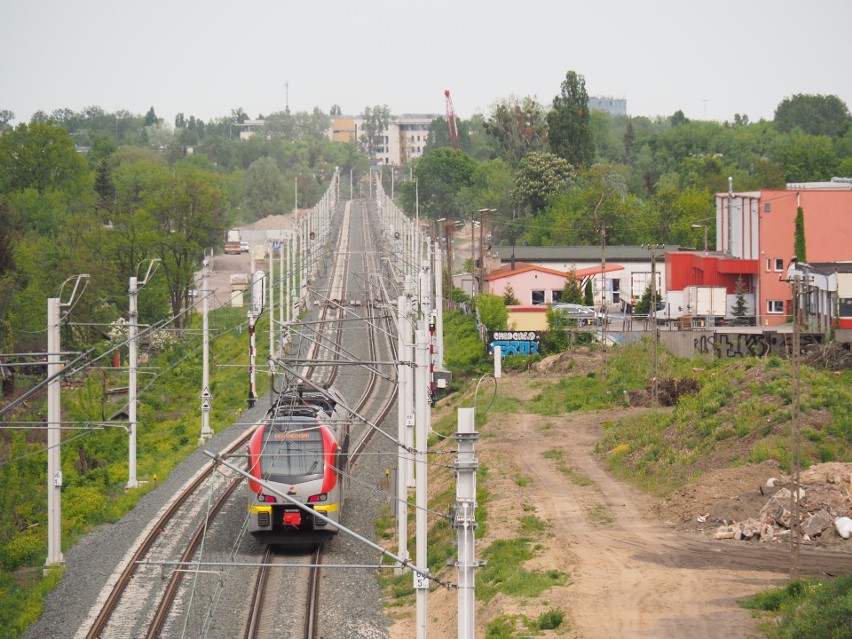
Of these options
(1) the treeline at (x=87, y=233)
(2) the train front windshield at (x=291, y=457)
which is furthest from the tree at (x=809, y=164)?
(2) the train front windshield at (x=291, y=457)

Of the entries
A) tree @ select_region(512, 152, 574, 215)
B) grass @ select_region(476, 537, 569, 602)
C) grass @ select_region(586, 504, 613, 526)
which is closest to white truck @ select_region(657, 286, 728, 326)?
grass @ select_region(586, 504, 613, 526)

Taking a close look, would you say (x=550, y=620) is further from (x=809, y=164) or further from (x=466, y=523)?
(x=809, y=164)

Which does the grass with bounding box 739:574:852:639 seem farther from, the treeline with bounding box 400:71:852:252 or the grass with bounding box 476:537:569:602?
the treeline with bounding box 400:71:852:252

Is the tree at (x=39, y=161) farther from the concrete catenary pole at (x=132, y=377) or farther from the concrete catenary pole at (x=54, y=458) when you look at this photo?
the concrete catenary pole at (x=54, y=458)

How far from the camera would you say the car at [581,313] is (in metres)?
52.5

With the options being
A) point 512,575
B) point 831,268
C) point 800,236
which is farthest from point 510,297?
point 512,575

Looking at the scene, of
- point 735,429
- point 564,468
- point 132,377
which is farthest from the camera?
point 564,468

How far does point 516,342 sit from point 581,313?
5444mm

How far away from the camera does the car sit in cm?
5247

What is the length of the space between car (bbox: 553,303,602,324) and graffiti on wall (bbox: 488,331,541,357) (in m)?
2.42

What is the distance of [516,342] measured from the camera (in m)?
49.7

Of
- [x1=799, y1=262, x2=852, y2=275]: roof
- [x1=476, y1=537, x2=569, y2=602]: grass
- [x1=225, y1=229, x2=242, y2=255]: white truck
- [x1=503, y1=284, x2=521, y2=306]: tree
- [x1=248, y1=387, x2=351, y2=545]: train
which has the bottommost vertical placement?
[x1=476, y1=537, x2=569, y2=602]: grass

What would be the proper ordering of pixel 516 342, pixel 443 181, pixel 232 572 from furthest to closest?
1. pixel 443 181
2. pixel 516 342
3. pixel 232 572

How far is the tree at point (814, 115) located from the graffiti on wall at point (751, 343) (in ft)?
406
